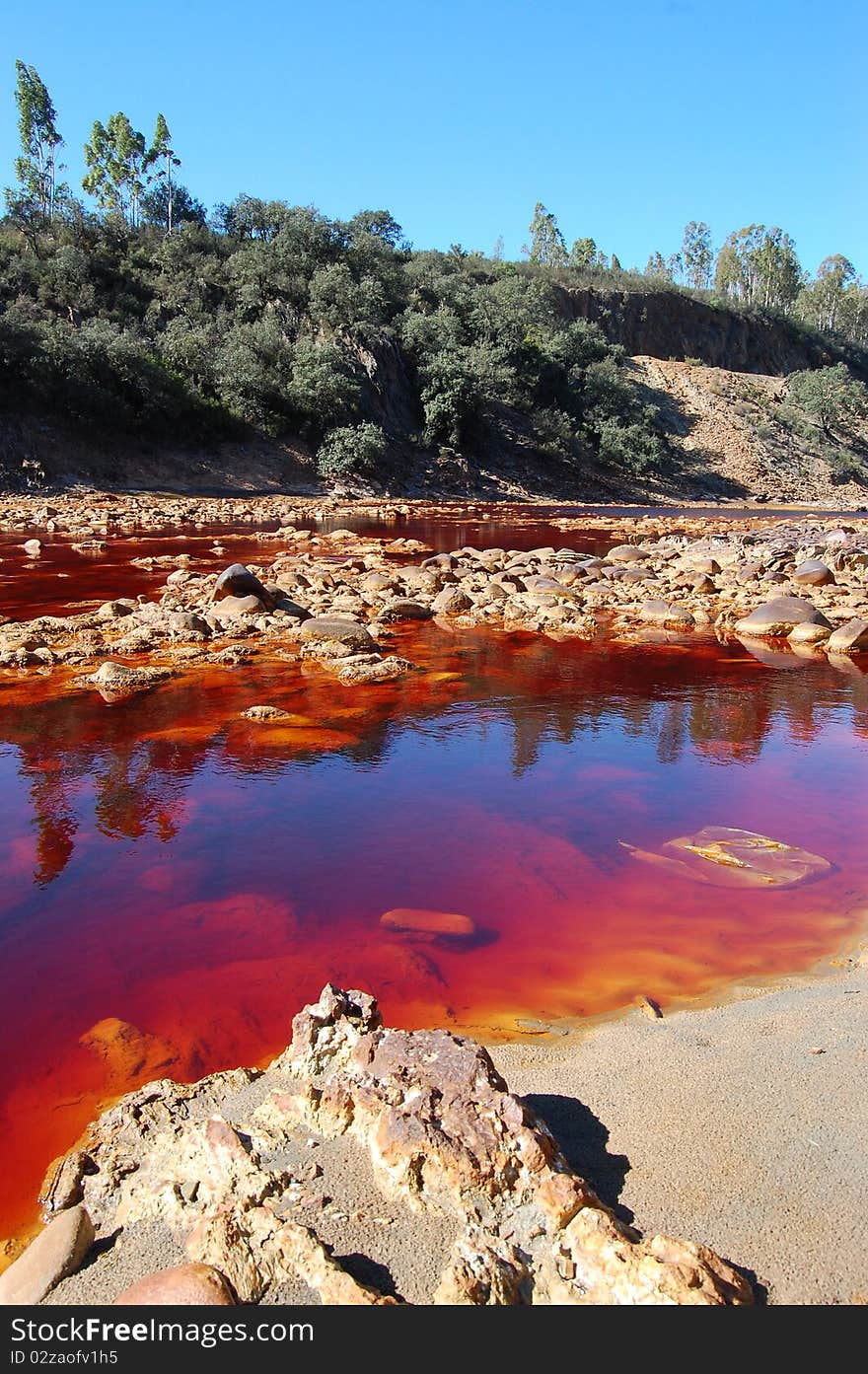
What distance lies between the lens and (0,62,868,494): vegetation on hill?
3375cm

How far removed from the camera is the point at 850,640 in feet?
38.8

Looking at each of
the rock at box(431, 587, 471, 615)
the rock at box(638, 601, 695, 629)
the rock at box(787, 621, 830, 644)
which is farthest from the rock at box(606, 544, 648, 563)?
the rock at box(787, 621, 830, 644)

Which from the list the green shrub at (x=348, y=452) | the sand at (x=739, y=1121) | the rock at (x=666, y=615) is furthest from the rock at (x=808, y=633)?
the green shrub at (x=348, y=452)

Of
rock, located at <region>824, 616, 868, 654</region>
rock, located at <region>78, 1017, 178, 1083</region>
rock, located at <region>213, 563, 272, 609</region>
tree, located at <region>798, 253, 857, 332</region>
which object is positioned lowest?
rock, located at <region>78, 1017, 178, 1083</region>

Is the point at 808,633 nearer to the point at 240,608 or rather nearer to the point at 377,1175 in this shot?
the point at 240,608

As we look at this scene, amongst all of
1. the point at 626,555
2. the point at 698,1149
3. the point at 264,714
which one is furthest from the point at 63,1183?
the point at 626,555

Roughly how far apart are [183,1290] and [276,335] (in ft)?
134

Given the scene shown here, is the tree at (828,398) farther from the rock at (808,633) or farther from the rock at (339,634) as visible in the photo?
the rock at (339,634)

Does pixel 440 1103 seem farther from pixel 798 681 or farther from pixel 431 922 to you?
pixel 798 681

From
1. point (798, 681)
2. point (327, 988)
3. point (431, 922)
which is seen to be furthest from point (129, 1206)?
point (798, 681)

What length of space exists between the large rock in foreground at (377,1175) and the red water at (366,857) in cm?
48

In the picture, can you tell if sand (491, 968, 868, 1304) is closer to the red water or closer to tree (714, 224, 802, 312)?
the red water

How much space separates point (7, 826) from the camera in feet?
18.3

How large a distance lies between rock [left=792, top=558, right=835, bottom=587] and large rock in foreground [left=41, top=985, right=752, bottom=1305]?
14924mm
